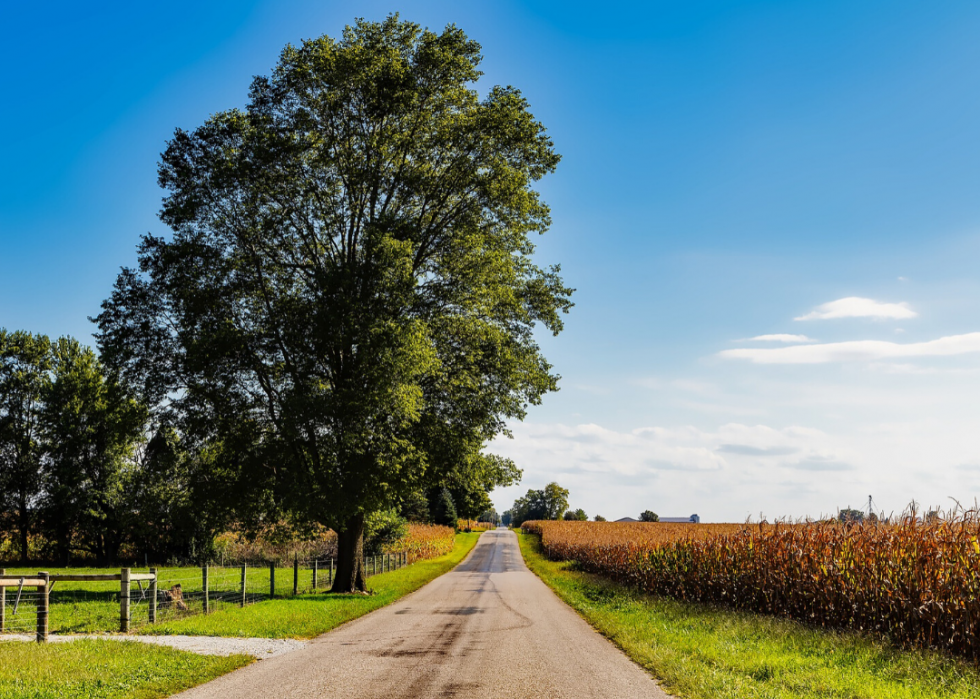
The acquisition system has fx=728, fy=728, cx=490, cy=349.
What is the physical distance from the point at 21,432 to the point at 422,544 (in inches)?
1281

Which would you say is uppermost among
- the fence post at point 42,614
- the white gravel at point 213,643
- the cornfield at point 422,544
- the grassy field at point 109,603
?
the fence post at point 42,614

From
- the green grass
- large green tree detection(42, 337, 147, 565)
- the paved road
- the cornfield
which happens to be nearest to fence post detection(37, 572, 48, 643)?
the green grass

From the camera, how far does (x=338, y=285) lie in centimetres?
2406

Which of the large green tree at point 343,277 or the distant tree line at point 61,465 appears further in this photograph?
the distant tree line at point 61,465

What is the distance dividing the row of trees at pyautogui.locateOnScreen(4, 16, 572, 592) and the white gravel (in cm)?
944

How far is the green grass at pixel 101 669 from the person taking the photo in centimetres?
926

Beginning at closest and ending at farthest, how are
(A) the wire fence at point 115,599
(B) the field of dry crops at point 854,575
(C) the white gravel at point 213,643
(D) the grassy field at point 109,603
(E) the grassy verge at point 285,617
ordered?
(B) the field of dry crops at point 854,575, (C) the white gravel at point 213,643, (A) the wire fence at point 115,599, (E) the grassy verge at point 285,617, (D) the grassy field at point 109,603

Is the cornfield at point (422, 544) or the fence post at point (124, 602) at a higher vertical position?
the fence post at point (124, 602)

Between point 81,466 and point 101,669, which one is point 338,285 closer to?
point 101,669

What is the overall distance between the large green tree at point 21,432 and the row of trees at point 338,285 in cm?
3786

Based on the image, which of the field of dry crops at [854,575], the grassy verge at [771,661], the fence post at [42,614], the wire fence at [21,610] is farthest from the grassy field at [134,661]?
the field of dry crops at [854,575]

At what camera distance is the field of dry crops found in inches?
460

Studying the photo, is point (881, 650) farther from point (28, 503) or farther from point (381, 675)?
point (28, 503)

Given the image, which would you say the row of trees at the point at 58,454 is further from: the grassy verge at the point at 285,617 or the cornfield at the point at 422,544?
the grassy verge at the point at 285,617
